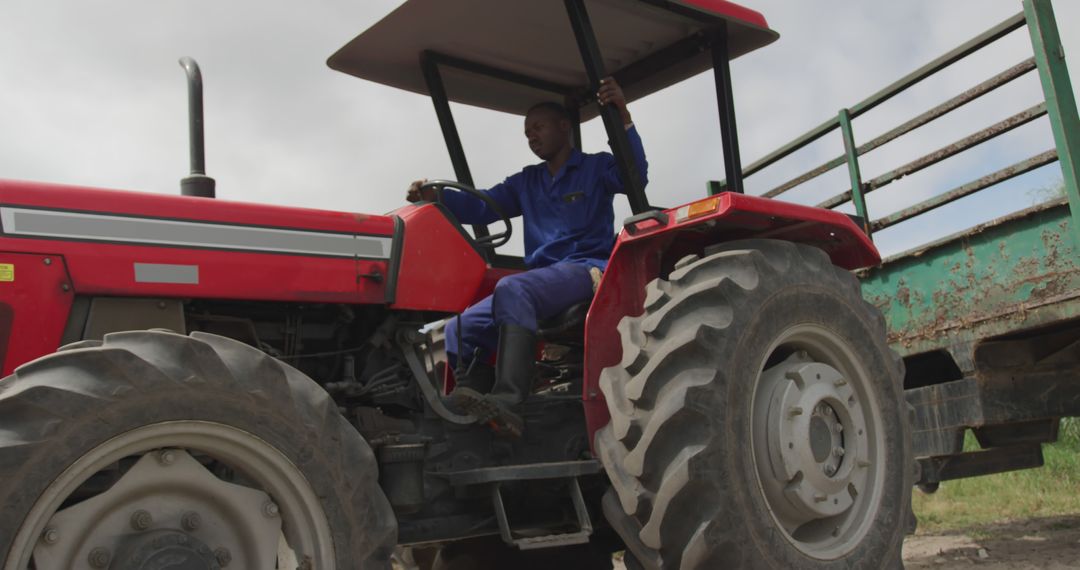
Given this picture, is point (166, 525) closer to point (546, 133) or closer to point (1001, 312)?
point (546, 133)

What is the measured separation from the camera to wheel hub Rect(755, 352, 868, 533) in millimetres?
3178

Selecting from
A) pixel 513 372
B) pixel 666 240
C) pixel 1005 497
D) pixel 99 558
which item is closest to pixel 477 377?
pixel 513 372

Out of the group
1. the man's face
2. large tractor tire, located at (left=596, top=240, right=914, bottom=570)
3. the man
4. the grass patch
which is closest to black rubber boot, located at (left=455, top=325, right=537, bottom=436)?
the man

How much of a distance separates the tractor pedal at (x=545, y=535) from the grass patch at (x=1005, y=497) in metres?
4.17

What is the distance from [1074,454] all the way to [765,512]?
26.0 ft

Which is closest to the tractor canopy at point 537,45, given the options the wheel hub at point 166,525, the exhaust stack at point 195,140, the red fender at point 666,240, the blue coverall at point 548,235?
the blue coverall at point 548,235

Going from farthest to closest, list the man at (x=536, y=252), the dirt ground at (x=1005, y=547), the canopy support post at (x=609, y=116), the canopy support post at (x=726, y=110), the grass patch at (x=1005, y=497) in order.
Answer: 1. the grass patch at (x=1005, y=497)
2. the dirt ground at (x=1005, y=547)
3. the canopy support post at (x=726, y=110)
4. the canopy support post at (x=609, y=116)
5. the man at (x=536, y=252)

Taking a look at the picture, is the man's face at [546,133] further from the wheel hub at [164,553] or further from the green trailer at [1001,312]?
the wheel hub at [164,553]

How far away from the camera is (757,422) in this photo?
10.5ft

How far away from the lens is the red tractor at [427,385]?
7.39ft

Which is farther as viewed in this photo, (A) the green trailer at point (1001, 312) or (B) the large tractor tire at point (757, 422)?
(A) the green trailer at point (1001, 312)

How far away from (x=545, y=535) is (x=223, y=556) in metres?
1.20

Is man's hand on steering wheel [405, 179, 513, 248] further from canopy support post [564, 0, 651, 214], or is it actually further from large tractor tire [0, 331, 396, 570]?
large tractor tire [0, 331, 396, 570]

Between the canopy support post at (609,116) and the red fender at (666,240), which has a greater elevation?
the canopy support post at (609,116)
